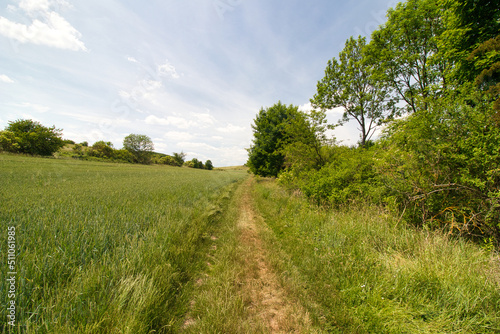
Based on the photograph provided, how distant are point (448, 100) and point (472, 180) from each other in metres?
2.09

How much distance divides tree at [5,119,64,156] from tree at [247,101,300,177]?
60478 mm

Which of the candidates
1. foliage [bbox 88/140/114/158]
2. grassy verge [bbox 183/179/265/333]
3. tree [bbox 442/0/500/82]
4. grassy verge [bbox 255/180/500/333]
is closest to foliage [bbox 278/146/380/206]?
grassy verge [bbox 255/180/500/333]

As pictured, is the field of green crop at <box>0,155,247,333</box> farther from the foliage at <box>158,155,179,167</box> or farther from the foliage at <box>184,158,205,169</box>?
the foliage at <box>184,158,205,169</box>

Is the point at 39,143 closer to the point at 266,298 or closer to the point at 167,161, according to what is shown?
the point at 167,161

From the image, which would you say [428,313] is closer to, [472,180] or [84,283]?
[472,180]

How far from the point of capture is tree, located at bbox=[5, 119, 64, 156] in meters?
41.3

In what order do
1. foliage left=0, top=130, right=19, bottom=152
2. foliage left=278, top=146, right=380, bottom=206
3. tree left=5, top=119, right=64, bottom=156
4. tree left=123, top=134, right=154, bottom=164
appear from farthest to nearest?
1. tree left=123, top=134, right=154, bottom=164
2. tree left=5, top=119, right=64, bottom=156
3. foliage left=0, top=130, right=19, bottom=152
4. foliage left=278, top=146, right=380, bottom=206

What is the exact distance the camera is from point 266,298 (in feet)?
9.09

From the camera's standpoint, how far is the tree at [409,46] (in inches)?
416

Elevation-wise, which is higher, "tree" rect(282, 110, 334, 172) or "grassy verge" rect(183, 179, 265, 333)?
"tree" rect(282, 110, 334, 172)

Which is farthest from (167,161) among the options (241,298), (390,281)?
(390,281)

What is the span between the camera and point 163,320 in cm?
215

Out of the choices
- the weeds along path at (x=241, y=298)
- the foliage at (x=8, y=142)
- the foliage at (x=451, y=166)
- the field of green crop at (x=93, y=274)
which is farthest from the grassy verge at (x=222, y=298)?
the foliage at (x=8, y=142)

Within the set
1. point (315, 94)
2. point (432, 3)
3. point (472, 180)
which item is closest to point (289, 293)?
point (472, 180)
